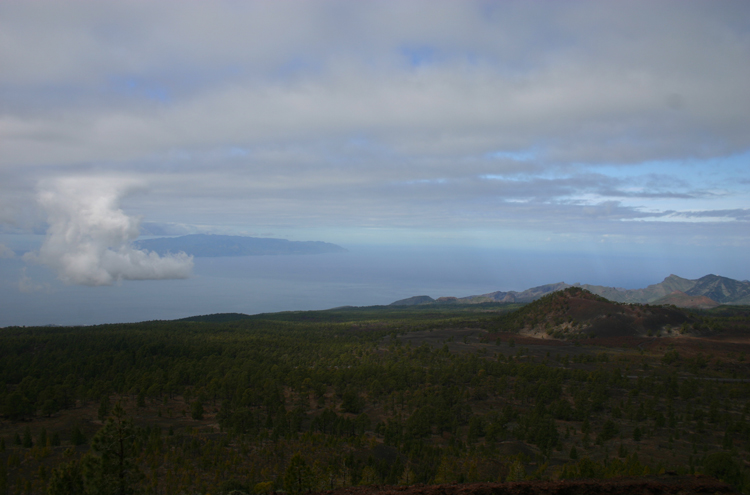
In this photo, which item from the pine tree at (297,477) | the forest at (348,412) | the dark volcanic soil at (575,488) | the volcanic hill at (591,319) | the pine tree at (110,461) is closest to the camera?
the pine tree at (110,461)

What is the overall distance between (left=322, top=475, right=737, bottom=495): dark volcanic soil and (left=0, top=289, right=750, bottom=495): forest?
471 centimetres

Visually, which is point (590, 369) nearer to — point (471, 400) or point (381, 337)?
point (471, 400)

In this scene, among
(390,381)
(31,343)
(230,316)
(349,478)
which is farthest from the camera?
(230,316)

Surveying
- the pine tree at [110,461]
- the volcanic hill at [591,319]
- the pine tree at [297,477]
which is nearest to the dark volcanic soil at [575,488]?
the pine tree at [297,477]

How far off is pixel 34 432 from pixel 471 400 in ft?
147

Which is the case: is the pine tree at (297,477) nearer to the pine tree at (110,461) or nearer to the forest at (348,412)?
the forest at (348,412)

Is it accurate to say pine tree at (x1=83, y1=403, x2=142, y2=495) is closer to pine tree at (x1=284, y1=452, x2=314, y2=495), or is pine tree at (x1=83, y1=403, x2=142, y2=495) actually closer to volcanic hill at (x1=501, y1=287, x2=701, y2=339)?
pine tree at (x1=284, y1=452, x2=314, y2=495)

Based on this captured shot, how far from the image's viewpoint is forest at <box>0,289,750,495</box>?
82.1 ft

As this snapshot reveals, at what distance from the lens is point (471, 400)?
4369cm

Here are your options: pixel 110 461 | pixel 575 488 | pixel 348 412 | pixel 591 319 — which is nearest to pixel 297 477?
pixel 110 461

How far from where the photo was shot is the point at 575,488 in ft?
58.7

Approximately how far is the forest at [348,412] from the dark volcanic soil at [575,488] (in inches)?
185

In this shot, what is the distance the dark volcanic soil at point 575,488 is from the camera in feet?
57.1


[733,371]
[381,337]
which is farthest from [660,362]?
[381,337]
